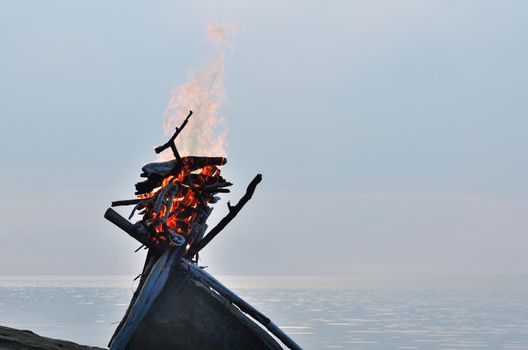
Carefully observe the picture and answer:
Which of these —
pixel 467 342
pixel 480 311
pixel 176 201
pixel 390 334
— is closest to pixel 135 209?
pixel 176 201

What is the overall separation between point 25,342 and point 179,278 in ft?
10.8

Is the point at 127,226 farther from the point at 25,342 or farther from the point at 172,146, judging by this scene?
the point at 25,342

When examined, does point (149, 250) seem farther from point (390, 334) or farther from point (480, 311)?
point (480, 311)

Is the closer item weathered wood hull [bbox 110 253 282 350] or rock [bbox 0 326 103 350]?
rock [bbox 0 326 103 350]

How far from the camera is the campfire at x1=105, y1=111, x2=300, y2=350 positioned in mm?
18891

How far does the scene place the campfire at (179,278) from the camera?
18.9 m

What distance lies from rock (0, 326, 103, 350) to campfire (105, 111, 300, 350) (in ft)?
5.21

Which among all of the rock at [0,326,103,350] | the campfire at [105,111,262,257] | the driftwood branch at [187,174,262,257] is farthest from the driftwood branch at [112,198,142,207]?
the rock at [0,326,103,350]

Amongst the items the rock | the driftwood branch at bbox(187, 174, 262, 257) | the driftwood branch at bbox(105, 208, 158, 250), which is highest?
the driftwood branch at bbox(187, 174, 262, 257)

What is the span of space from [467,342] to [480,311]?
54340mm

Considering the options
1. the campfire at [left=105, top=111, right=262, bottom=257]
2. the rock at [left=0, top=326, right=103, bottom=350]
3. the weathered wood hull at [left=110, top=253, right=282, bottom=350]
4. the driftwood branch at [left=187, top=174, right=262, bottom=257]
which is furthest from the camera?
the driftwood branch at [left=187, top=174, right=262, bottom=257]

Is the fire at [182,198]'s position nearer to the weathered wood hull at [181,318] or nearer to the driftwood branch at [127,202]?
the driftwood branch at [127,202]

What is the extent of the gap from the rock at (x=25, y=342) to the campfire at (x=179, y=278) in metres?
1.59

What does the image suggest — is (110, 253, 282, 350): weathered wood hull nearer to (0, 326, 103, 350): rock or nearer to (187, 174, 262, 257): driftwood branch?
(187, 174, 262, 257): driftwood branch
